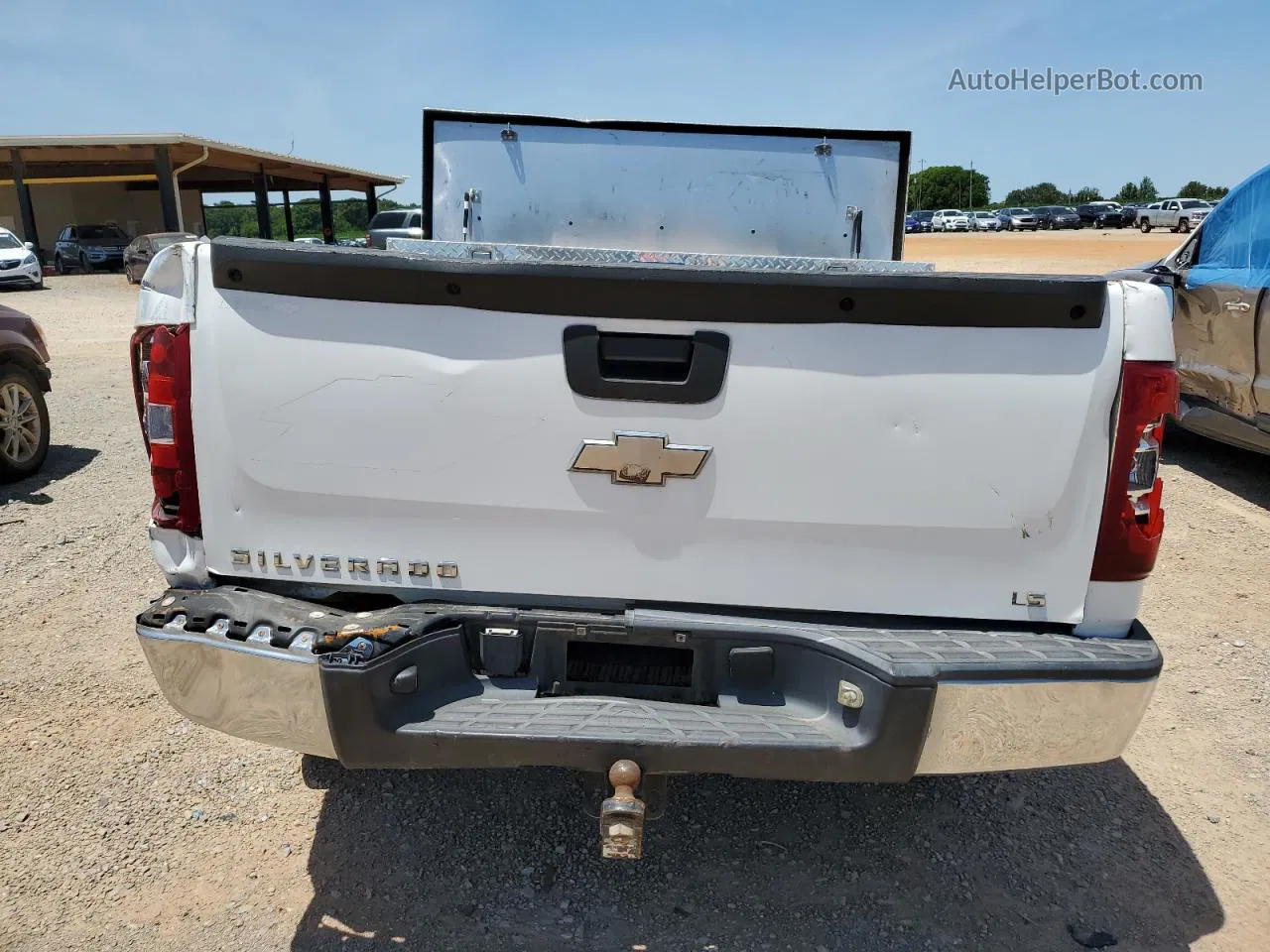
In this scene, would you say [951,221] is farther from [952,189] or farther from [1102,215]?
[952,189]

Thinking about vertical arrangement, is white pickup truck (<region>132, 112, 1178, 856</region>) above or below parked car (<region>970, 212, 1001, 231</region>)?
above

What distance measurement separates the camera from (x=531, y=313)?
2258 mm

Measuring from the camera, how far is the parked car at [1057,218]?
62469 millimetres

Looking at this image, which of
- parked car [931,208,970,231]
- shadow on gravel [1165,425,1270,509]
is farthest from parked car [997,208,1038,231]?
shadow on gravel [1165,425,1270,509]

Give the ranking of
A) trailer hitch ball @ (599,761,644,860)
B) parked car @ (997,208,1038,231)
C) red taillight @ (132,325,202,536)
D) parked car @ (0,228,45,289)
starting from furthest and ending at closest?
1. parked car @ (997,208,1038,231)
2. parked car @ (0,228,45,289)
3. red taillight @ (132,325,202,536)
4. trailer hitch ball @ (599,761,644,860)

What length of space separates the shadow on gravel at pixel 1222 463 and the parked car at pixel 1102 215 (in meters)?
58.7

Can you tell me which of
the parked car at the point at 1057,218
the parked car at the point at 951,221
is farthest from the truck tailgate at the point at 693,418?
the parked car at the point at 951,221

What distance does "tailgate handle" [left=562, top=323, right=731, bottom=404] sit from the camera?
2.24m

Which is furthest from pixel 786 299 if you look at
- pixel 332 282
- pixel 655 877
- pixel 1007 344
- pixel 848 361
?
pixel 655 877

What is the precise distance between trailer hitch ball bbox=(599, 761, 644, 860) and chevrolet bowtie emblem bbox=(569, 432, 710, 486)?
673 mm

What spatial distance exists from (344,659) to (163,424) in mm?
782

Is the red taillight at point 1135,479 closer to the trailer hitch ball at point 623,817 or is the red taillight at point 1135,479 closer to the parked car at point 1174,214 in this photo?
the trailer hitch ball at point 623,817

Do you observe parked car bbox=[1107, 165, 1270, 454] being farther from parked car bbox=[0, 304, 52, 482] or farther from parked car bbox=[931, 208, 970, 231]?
parked car bbox=[931, 208, 970, 231]

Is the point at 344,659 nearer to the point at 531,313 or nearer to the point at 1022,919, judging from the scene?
the point at 531,313
